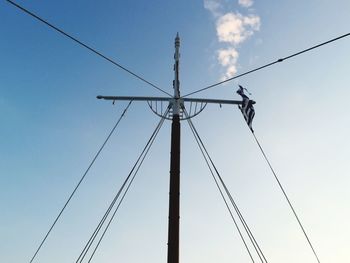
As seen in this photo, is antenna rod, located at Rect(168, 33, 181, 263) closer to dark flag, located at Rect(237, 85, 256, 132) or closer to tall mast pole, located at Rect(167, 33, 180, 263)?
tall mast pole, located at Rect(167, 33, 180, 263)

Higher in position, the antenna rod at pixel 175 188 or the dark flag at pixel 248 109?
the dark flag at pixel 248 109

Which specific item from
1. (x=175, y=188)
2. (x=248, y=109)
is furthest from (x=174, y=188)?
(x=248, y=109)

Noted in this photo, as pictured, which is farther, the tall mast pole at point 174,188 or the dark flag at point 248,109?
the dark flag at point 248,109

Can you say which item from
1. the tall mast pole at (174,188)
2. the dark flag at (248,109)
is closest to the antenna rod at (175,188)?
the tall mast pole at (174,188)

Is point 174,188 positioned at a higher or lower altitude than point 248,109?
lower

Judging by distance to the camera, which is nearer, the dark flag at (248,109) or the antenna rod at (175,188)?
the antenna rod at (175,188)

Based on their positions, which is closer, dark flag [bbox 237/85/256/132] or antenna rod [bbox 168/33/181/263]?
antenna rod [bbox 168/33/181/263]

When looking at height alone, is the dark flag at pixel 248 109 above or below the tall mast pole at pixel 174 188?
above

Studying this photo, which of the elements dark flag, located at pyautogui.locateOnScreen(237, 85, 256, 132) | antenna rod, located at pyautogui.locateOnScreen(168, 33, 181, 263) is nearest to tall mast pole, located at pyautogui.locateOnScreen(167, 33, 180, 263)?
antenna rod, located at pyautogui.locateOnScreen(168, 33, 181, 263)

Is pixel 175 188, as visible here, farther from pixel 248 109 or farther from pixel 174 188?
pixel 248 109

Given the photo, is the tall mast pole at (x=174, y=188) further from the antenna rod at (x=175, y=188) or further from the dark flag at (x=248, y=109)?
the dark flag at (x=248, y=109)

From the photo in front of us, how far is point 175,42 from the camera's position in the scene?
20875 mm

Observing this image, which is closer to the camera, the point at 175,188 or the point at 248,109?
the point at 175,188

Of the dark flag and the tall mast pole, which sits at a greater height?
the dark flag
